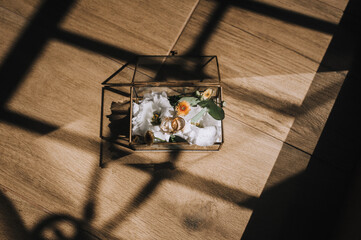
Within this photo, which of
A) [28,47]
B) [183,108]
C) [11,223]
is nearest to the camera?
[183,108]

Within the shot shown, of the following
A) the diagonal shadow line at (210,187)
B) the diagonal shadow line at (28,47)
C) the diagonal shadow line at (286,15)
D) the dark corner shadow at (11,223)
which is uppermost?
the diagonal shadow line at (286,15)

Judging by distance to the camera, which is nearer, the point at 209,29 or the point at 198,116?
the point at 198,116

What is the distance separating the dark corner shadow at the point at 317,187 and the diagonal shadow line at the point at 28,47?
118cm

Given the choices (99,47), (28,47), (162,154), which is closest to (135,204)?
(162,154)

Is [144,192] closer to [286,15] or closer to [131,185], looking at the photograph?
[131,185]

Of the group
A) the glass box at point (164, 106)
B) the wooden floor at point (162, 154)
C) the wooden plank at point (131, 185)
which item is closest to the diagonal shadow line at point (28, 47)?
the wooden floor at point (162, 154)

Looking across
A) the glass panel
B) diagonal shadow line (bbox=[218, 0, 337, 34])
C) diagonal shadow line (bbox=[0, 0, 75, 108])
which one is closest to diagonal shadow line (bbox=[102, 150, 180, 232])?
the glass panel

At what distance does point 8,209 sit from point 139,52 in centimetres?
85

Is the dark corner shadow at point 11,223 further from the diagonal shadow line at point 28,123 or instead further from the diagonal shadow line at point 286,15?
the diagonal shadow line at point 286,15

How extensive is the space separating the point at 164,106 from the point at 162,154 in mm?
288

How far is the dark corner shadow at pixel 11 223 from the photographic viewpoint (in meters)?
0.77

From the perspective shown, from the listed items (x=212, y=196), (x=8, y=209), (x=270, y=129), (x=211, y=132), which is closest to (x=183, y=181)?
(x=212, y=196)

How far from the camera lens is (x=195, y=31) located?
0.91 meters

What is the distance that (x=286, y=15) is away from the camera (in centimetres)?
96
